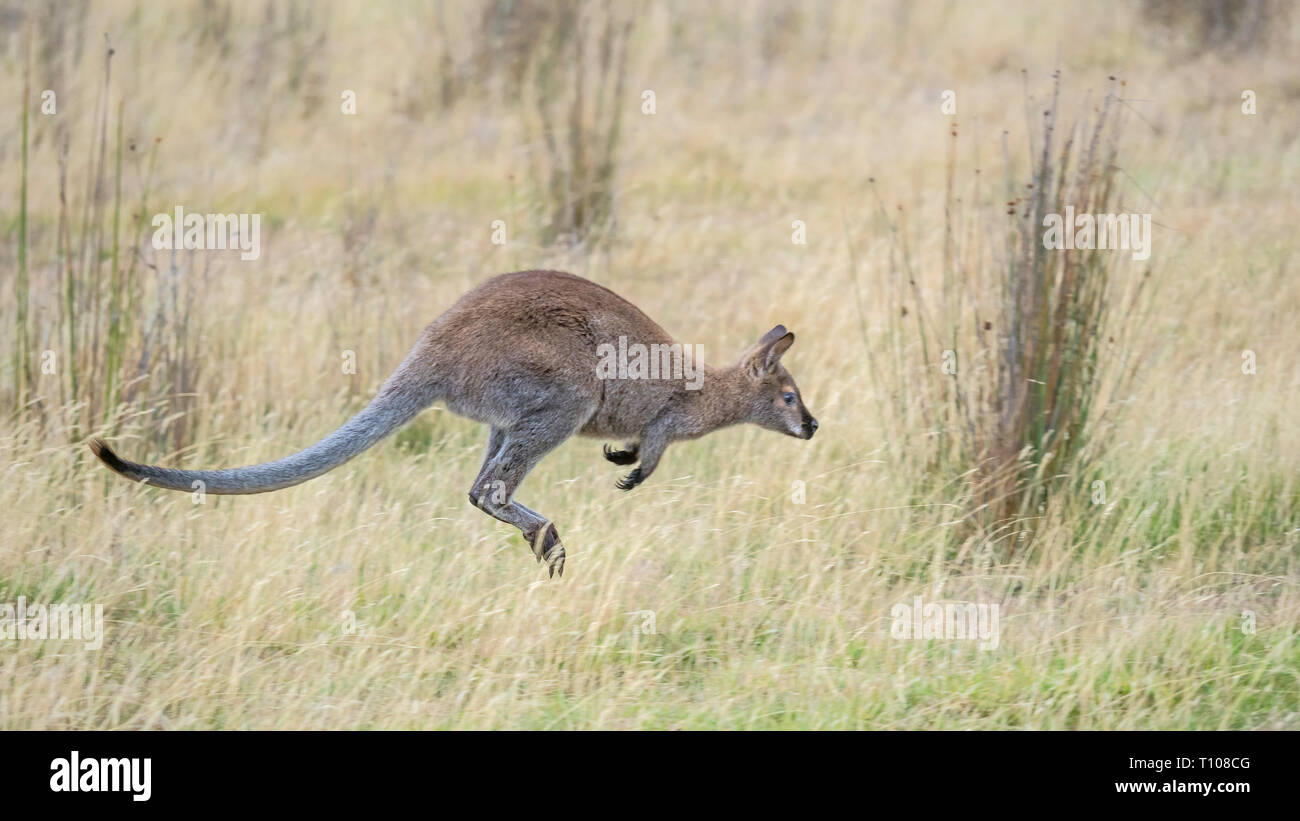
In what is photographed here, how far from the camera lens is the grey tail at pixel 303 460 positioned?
457 cm

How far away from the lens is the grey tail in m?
4.57
